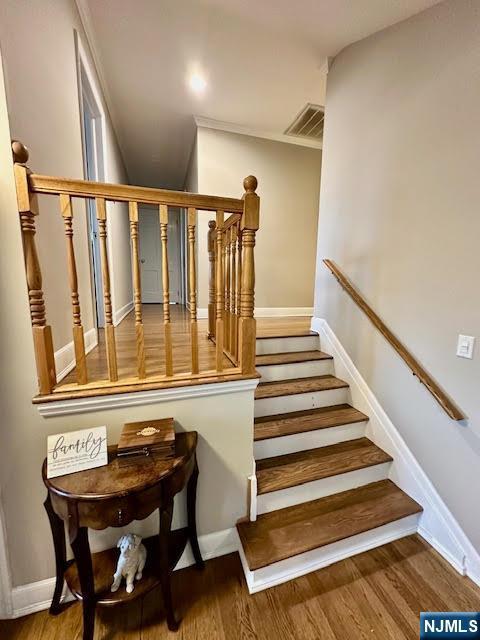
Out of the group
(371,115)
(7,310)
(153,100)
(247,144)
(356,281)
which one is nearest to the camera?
(7,310)

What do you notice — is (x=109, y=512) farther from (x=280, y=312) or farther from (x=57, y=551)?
(x=280, y=312)

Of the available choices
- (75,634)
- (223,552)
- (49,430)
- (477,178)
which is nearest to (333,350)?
(477,178)

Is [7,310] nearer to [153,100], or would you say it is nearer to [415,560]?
[415,560]

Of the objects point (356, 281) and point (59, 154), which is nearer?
point (59, 154)

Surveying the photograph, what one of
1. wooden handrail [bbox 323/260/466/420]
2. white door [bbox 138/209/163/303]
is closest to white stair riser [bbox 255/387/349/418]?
wooden handrail [bbox 323/260/466/420]

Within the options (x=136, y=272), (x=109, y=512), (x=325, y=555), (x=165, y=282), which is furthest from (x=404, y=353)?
(x=109, y=512)

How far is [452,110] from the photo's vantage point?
4.76 feet

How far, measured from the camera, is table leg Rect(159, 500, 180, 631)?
1.04m

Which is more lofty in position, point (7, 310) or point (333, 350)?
point (7, 310)

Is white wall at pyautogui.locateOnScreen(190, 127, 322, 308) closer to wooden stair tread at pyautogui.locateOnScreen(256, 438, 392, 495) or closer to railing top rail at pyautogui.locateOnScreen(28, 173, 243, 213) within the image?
wooden stair tread at pyautogui.locateOnScreen(256, 438, 392, 495)

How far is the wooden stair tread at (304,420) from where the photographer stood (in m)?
1.79

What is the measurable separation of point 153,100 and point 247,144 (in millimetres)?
1245

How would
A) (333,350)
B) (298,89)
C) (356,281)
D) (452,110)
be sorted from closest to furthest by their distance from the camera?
(452,110), (356,281), (333,350), (298,89)

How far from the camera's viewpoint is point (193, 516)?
1335 mm
